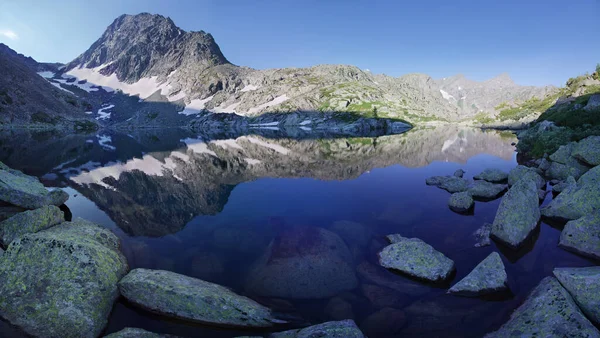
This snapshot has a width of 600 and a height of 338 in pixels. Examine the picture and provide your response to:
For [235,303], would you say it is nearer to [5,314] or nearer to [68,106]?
[5,314]

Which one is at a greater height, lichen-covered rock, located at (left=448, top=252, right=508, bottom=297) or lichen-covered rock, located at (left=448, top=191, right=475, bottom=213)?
lichen-covered rock, located at (left=448, top=191, right=475, bottom=213)

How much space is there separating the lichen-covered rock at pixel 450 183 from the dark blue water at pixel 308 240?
1418 mm

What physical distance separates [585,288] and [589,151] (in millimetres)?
20398

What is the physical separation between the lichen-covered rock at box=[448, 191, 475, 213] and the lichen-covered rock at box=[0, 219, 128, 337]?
23.8 m

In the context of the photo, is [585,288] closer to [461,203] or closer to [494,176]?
[461,203]

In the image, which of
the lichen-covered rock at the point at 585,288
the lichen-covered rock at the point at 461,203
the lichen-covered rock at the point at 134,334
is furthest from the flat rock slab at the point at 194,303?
the lichen-covered rock at the point at 461,203

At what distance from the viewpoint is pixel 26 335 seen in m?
9.20

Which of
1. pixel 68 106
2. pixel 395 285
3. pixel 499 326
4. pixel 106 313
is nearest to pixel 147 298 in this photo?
pixel 106 313

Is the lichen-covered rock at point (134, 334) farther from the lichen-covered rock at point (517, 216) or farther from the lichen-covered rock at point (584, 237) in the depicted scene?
the lichen-covered rock at point (584, 237)

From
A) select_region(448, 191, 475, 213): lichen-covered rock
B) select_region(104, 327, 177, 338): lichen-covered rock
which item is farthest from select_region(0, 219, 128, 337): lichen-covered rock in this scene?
select_region(448, 191, 475, 213): lichen-covered rock

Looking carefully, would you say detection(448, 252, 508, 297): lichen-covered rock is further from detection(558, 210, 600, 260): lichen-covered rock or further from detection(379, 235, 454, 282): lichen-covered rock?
detection(558, 210, 600, 260): lichen-covered rock

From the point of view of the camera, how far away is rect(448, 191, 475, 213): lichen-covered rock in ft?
71.7

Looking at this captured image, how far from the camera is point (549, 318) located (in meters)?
8.62

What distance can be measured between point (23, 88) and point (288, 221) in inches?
9295
